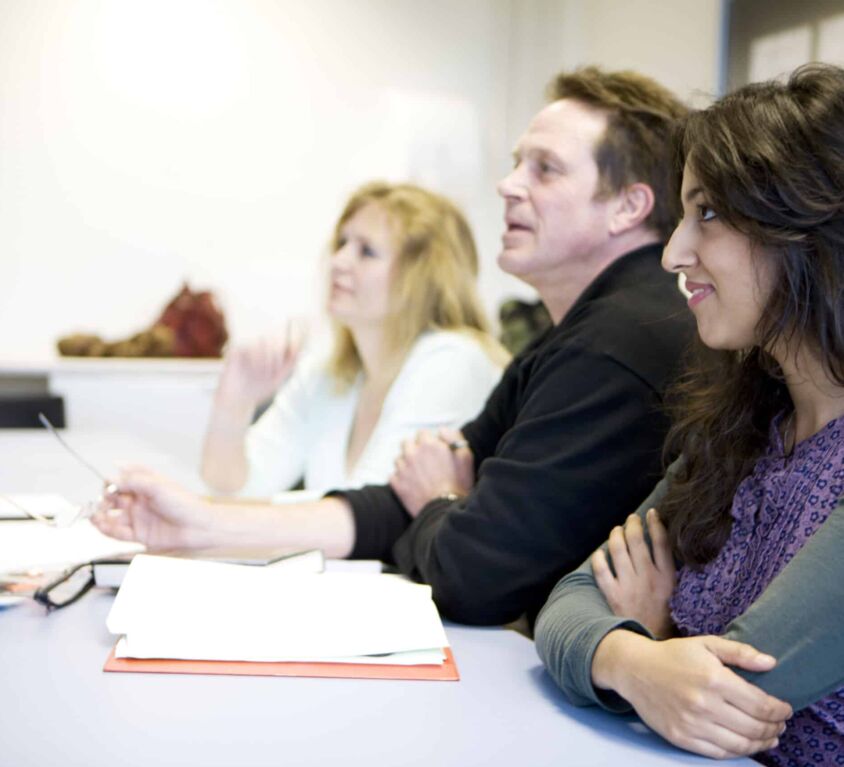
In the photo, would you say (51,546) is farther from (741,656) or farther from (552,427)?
(741,656)

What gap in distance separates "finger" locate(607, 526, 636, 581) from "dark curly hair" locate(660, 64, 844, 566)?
5 centimetres

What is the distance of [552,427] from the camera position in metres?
1.22

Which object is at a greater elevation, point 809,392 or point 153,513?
point 809,392

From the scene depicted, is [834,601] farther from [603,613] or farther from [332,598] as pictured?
[332,598]

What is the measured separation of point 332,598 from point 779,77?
26.3 inches

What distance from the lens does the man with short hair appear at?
1.19 metres

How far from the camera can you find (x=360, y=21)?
4.30 m

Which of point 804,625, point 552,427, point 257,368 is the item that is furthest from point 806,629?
point 257,368

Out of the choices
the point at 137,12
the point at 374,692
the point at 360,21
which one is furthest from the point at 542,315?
the point at 374,692

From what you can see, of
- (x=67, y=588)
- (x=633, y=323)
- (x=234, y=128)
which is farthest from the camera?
(x=234, y=128)

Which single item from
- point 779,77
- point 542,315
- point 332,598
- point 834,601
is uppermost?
point 779,77

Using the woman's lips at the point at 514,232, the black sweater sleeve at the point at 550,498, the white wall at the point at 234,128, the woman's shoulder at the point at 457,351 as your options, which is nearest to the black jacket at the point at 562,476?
Answer: the black sweater sleeve at the point at 550,498

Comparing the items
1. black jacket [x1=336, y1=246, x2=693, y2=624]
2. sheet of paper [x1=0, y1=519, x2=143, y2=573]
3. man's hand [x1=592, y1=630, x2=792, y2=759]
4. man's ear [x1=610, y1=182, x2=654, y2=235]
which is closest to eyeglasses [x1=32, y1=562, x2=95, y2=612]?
sheet of paper [x1=0, y1=519, x2=143, y2=573]

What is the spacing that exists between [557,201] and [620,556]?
0.66 meters
